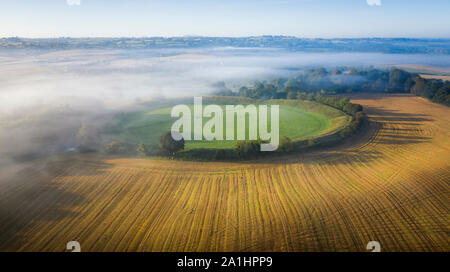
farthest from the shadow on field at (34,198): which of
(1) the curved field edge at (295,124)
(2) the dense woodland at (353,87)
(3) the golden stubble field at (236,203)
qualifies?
(2) the dense woodland at (353,87)

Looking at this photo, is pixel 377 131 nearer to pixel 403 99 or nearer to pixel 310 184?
pixel 310 184

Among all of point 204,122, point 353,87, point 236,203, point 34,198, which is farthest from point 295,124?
point 353,87

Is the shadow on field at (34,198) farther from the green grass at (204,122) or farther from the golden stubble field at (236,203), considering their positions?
the green grass at (204,122)

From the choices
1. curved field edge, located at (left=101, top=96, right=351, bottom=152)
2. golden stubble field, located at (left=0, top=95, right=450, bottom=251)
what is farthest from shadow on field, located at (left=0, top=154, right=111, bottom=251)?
curved field edge, located at (left=101, top=96, right=351, bottom=152)

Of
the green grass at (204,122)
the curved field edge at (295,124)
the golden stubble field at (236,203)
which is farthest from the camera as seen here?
the green grass at (204,122)

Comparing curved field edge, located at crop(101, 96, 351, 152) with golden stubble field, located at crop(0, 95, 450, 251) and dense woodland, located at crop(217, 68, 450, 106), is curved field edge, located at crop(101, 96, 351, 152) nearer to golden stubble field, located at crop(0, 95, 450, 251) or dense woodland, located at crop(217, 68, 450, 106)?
dense woodland, located at crop(217, 68, 450, 106)

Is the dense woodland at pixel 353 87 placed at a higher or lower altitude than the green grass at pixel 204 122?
higher

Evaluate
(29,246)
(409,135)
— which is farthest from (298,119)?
(29,246)
